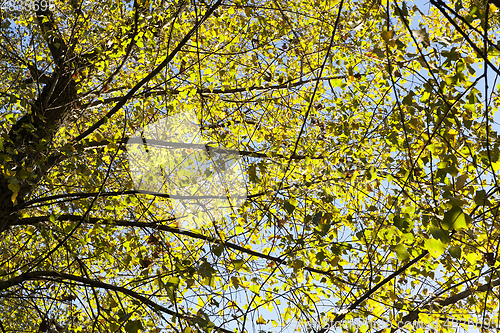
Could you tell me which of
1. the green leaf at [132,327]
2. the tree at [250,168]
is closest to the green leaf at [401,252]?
the tree at [250,168]

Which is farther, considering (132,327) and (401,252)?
(401,252)

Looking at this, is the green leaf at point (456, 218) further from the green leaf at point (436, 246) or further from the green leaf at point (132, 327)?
the green leaf at point (132, 327)

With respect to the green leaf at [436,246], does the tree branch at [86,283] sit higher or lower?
higher

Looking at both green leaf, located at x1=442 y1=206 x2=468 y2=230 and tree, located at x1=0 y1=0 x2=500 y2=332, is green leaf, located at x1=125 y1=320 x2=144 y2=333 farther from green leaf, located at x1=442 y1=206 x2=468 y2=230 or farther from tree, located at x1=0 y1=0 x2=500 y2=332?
green leaf, located at x1=442 y1=206 x2=468 y2=230

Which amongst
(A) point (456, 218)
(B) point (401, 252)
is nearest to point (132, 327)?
(B) point (401, 252)

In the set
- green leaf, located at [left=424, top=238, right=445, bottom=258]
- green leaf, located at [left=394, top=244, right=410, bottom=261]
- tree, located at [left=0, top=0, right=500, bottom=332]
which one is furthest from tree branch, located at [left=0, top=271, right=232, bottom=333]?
green leaf, located at [left=424, top=238, right=445, bottom=258]

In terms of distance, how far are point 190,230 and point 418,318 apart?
249 centimetres

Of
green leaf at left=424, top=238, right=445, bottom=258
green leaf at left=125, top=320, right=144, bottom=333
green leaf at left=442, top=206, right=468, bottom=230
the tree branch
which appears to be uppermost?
the tree branch

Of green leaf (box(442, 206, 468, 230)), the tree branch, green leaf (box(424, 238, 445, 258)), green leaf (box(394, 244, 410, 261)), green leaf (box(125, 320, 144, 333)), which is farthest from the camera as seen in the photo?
the tree branch

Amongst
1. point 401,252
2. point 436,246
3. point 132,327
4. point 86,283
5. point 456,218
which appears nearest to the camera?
point 456,218

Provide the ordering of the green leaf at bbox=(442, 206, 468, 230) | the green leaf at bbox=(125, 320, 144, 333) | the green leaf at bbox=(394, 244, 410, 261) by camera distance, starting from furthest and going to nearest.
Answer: the green leaf at bbox=(394, 244, 410, 261)
the green leaf at bbox=(125, 320, 144, 333)
the green leaf at bbox=(442, 206, 468, 230)

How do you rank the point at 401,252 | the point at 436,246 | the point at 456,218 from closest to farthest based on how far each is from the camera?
the point at 456,218 < the point at 436,246 < the point at 401,252

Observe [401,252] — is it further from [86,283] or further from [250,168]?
[86,283]

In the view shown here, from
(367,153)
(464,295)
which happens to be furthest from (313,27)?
(464,295)
